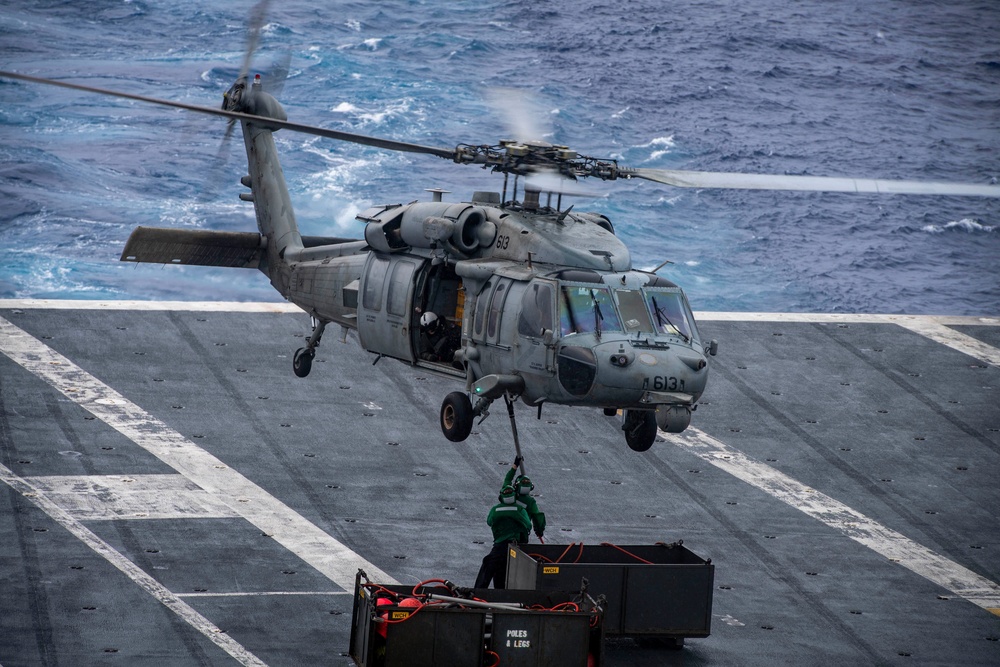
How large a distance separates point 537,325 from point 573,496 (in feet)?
26.4

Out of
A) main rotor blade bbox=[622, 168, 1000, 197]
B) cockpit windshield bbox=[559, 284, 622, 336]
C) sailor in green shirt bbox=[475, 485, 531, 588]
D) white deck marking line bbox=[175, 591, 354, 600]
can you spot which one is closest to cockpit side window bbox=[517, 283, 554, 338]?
cockpit windshield bbox=[559, 284, 622, 336]


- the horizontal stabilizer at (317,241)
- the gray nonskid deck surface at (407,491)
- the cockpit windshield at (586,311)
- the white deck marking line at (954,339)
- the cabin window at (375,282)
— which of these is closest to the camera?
the cockpit windshield at (586,311)

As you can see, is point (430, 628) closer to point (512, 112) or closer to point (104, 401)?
point (512, 112)

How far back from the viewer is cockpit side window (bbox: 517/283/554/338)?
65.4ft

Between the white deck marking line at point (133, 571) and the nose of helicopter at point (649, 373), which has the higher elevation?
the nose of helicopter at point (649, 373)

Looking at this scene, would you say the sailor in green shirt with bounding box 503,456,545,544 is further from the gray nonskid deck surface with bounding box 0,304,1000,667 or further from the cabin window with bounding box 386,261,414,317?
the cabin window with bounding box 386,261,414,317

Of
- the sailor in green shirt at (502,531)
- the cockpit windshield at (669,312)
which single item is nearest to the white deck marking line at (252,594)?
the sailor in green shirt at (502,531)

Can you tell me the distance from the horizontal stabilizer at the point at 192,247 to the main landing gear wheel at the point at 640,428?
25.6ft

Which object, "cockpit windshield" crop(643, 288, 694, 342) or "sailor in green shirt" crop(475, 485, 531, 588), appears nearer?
"cockpit windshield" crop(643, 288, 694, 342)

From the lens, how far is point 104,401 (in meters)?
29.4

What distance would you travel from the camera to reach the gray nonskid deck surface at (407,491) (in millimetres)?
21891

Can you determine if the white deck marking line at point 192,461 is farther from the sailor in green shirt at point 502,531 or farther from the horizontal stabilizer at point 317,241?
the horizontal stabilizer at point 317,241

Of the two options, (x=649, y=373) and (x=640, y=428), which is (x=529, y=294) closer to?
(x=649, y=373)

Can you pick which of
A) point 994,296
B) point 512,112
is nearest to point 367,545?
point 512,112
